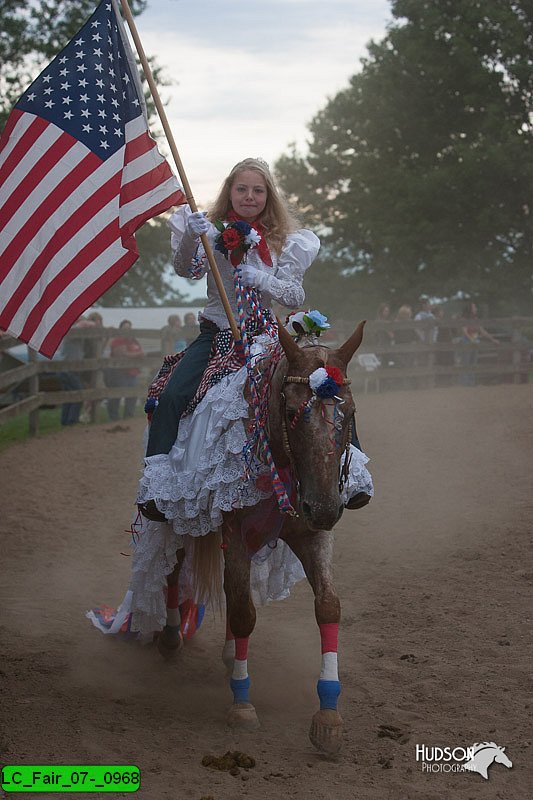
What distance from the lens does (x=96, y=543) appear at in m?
8.27

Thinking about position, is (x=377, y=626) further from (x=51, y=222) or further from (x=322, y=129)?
(x=322, y=129)

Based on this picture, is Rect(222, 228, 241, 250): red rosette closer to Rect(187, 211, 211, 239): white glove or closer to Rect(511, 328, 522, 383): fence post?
Rect(187, 211, 211, 239): white glove

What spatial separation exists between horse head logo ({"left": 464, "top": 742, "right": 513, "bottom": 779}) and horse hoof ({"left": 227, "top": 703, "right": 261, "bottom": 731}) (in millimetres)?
981

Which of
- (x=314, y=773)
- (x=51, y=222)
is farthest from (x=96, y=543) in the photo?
(x=314, y=773)

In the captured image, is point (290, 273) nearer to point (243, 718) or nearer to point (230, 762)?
point (243, 718)

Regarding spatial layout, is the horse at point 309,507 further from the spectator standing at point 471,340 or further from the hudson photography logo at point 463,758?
the spectator standing at point 471,340

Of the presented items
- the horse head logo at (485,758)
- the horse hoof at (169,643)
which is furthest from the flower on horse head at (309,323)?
the horse hoof at (169,643)

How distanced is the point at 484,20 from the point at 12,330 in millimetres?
29418

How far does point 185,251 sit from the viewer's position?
4.79m

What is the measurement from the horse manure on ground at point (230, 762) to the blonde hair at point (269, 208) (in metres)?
2.46

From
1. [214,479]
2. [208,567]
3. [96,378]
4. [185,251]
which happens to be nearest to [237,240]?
[185,251]

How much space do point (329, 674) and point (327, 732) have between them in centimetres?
27

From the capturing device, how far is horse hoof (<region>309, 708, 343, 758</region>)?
3.96m

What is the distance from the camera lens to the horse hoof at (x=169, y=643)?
5.46 metres
